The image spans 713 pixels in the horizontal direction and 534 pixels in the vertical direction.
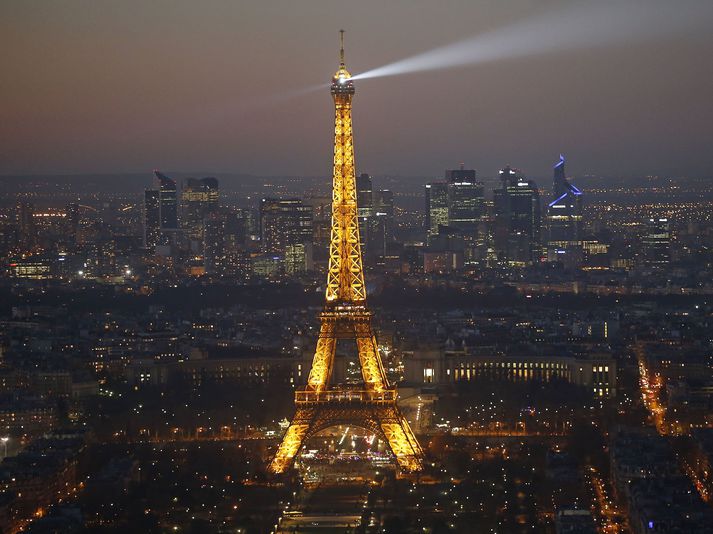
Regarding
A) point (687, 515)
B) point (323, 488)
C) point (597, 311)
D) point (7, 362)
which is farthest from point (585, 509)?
point (597, 311)

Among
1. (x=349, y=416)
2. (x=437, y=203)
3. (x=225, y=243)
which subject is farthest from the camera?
(x=437, y=203)

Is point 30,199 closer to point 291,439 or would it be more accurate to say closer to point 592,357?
point 592,357

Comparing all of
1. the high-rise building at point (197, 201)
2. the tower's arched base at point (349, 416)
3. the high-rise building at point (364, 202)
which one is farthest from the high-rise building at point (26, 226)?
the tower's arched base at point (349, 416)

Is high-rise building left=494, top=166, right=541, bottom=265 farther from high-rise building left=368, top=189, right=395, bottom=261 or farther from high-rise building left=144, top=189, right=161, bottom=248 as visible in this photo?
high-rise building left=144, top=189, right=161, bottom=248

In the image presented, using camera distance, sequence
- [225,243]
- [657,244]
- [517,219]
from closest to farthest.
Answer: [225,243], [657,244], [517,219]

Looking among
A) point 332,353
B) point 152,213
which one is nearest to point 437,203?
point 152,213

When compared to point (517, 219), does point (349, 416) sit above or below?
above

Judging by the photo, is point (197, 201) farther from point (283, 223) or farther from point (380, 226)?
point (380, 226)

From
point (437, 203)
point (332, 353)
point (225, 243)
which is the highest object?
point (332, 353)
